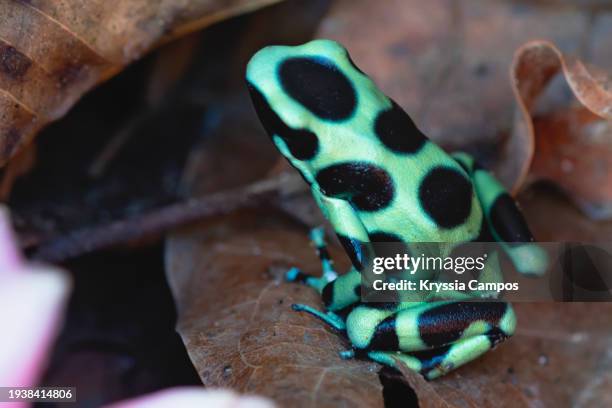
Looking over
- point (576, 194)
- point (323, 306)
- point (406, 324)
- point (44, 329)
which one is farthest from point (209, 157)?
point (44, 329)

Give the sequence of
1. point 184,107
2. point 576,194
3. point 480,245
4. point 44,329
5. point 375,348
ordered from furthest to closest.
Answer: point 184,107
point 576,194
point 480,245
point 375,348
point 44,329

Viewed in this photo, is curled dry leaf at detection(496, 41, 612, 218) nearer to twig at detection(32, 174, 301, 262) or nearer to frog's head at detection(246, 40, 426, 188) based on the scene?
frog's head at detection(246, 40, 426, 188)

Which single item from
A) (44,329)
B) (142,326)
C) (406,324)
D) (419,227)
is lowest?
(142,326)

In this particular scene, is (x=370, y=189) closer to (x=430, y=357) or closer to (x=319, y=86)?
(x=319, y=86)

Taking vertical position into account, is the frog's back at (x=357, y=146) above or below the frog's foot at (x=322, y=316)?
above

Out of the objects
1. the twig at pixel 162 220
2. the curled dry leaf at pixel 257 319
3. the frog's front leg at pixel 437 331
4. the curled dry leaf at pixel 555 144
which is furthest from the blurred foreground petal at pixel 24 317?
the curled dry leaf at pixel 555 144

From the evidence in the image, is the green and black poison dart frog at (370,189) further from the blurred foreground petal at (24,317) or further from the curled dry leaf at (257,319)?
the blurred foreground petal at (24,317)

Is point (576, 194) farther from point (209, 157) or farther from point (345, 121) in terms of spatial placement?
point (209, 157)
